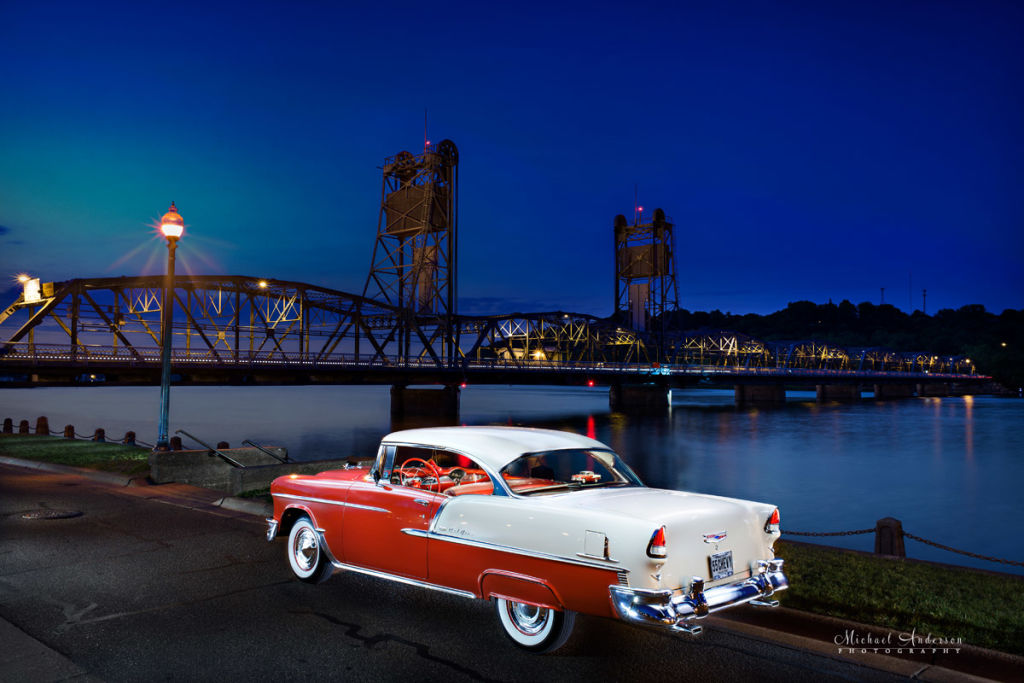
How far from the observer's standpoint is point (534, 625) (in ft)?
19.0

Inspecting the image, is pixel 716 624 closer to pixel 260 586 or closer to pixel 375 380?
pixel 260 586

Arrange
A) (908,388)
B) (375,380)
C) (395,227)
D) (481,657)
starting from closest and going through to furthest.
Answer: (481,657), (375,380), (395,227), (908,388)

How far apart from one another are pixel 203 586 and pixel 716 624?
5.36 metres

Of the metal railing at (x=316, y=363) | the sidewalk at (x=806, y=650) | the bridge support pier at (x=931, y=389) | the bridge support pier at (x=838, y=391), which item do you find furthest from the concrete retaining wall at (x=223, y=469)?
the bridge support pier at (x=931, y=389)

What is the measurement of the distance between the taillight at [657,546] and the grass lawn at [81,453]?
13849mm

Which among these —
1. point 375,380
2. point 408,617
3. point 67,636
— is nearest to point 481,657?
point 408,617

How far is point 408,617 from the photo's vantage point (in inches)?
267

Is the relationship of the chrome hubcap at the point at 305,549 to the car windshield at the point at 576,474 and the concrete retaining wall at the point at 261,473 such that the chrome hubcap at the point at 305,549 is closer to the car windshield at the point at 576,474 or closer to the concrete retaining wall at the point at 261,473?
the car windshield at the point at 576,474

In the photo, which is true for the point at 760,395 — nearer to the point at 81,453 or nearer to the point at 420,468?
the point at 81,453

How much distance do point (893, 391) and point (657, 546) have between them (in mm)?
180559

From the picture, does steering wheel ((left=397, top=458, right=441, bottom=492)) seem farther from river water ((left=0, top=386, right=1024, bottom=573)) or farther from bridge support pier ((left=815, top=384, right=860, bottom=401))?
bridge support pier ((left=815, top=384, right=860, bottom=401))

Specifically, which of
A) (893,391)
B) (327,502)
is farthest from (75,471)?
(893,391)

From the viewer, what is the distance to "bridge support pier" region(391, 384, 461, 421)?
74.1 metres

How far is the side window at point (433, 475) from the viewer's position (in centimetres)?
643
